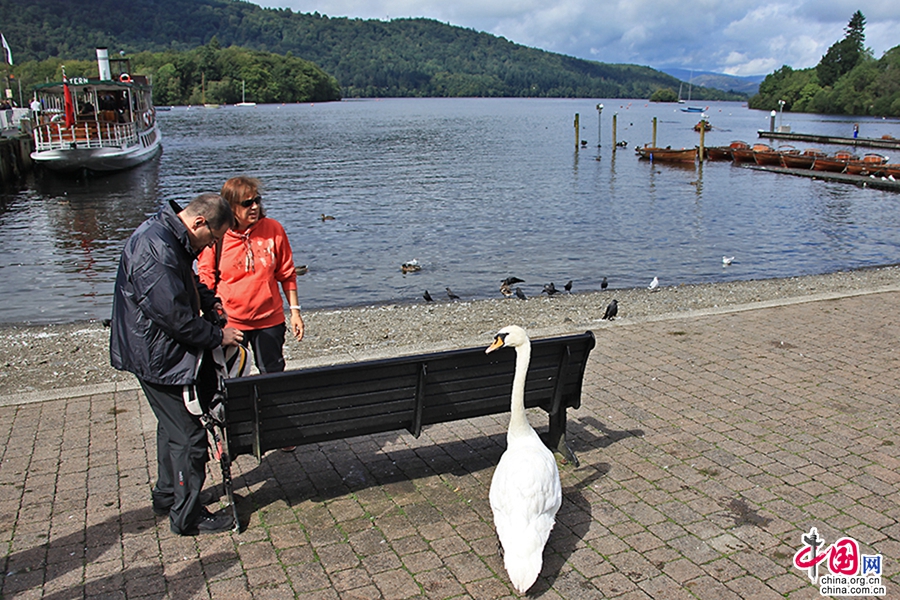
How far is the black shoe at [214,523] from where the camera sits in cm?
422

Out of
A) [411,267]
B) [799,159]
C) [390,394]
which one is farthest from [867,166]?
[390,394]

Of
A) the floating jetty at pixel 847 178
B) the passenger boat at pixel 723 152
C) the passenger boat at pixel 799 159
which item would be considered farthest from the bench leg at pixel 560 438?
the passenger boat at pixel 723 152

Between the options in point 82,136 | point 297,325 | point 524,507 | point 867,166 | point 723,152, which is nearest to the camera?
point 524,507

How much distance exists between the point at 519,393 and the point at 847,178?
122 feet

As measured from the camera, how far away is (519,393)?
4.34 metres

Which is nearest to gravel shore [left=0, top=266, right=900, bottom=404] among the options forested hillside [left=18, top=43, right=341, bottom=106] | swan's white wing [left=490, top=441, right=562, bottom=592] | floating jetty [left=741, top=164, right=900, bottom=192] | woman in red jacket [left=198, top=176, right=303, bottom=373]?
woman in red jacket [left=198, top=176, right=303, bottom=373]

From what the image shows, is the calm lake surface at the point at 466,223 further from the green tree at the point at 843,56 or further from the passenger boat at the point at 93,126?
the green tree at the point at 843,56

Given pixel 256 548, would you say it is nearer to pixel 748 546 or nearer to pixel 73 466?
pixel 73 466

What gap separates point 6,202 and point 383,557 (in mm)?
33518

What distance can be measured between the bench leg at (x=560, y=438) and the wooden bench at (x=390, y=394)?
2cm

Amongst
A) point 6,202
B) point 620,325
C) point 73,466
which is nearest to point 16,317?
point 73,466

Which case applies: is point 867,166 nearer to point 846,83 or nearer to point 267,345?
point 267,345

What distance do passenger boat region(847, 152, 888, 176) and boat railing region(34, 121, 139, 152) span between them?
1537 inches

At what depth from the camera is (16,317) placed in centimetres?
1372
